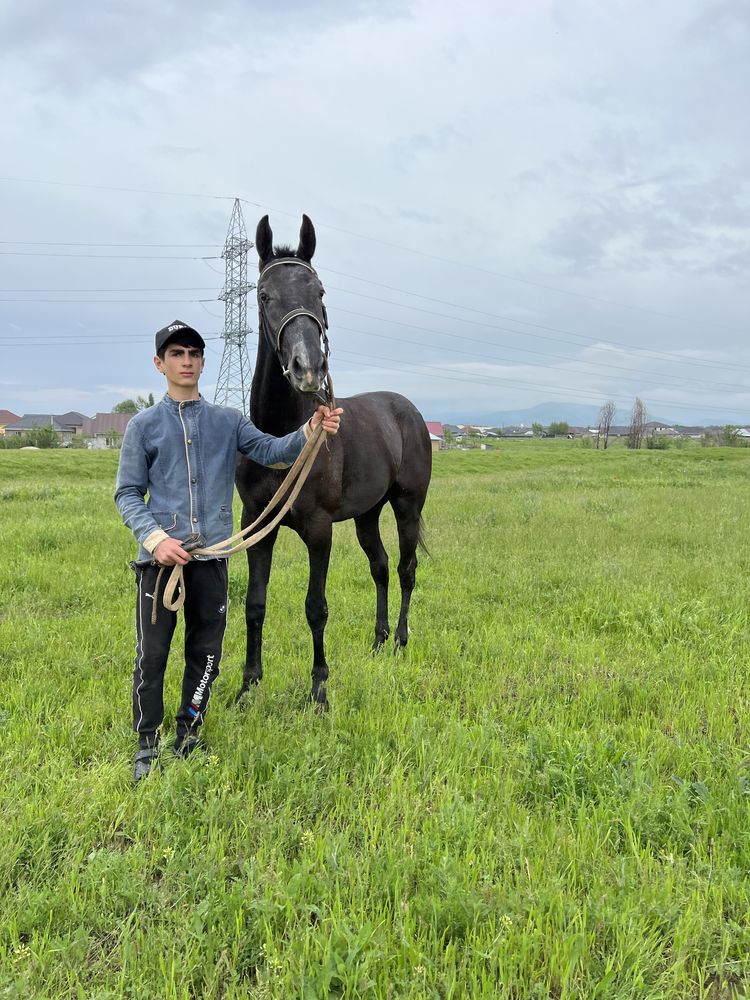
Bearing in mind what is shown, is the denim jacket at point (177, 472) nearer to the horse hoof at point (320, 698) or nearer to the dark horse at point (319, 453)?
the dark horse at point (319, 453)

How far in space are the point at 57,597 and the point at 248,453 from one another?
372cm

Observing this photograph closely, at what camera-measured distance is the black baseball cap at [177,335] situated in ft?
9.70

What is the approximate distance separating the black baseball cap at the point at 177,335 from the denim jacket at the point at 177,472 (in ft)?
0.99

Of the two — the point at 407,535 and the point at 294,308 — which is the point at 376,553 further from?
the point at 294,308

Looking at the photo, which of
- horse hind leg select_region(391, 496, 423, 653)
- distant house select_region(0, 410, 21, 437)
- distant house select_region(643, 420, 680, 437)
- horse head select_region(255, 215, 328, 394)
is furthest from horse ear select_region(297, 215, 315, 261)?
distant house select_region(0, 410, 21, 437)

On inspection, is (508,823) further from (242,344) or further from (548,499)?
(242,344)

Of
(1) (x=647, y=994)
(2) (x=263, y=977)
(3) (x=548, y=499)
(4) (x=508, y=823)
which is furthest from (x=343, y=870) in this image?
(3) (x=548, y=499)

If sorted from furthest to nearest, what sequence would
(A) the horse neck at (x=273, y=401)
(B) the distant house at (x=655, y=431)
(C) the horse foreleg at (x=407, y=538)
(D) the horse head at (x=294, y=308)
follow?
(B) the distant house at (x=655, y=431) < (C) the horse foreleg at (x=407, y=538) < (A) the horse neck at (x=273, y=401) < (D) the horse head at (x=294, y=308)

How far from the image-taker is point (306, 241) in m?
3.64

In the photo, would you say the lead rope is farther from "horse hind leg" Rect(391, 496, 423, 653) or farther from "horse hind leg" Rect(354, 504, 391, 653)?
"horse hind leg" Rect(391, 496, 423, 653)

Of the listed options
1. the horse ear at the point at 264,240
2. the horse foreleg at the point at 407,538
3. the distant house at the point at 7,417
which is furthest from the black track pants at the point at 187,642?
the distant house at the point at 7,417

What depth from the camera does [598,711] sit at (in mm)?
3656

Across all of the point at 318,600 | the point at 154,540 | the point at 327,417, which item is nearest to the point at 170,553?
the point at 154,540

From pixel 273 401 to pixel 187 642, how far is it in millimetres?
1580
